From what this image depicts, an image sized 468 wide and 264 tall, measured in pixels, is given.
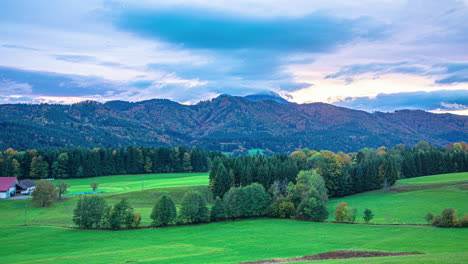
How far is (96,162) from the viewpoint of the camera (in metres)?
138

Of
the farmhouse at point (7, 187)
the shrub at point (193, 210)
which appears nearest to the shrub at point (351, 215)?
the shrub at point (193, 210)

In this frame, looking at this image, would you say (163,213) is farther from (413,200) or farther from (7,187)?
(7,187)

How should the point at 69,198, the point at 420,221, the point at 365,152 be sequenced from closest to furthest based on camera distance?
the point at 420,221
the point at 69,198
the point at 365,152

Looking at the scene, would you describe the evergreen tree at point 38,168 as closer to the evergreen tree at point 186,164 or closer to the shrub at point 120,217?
the evergreen tree at point 186,164

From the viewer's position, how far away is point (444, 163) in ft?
409

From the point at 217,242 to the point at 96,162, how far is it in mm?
102664

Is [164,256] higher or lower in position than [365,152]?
lower

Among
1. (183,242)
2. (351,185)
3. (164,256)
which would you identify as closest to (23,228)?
(183,242)

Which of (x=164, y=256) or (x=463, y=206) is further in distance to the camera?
(x=463, y=206)

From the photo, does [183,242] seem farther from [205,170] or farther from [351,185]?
[205,170]

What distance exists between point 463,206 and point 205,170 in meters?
106

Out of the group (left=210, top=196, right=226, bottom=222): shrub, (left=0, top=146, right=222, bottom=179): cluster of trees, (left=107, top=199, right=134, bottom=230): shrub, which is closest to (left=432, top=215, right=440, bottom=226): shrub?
(left=210, top=196, right=226, bottom=222): shrub

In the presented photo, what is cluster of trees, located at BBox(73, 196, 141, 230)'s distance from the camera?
204ft

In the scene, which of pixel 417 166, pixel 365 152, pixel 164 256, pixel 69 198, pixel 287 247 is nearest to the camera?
pixel 164 256
